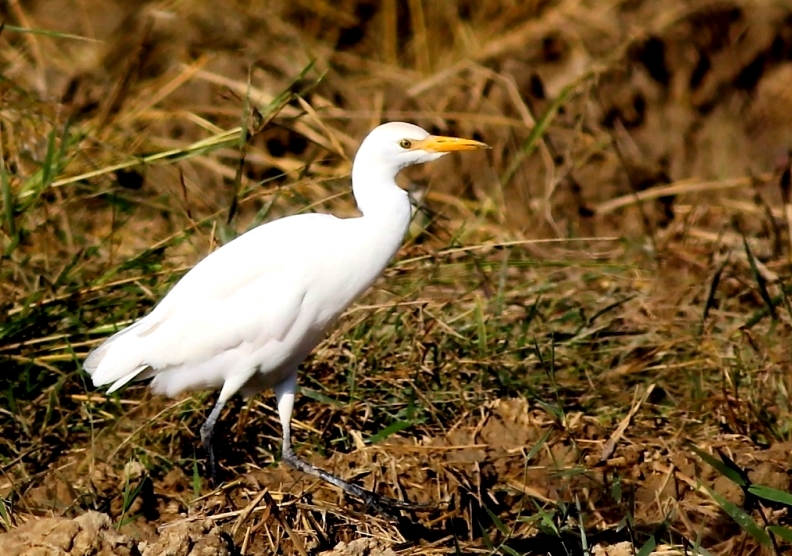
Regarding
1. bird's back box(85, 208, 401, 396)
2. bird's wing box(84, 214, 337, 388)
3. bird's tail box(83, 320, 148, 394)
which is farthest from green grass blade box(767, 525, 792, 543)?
bird's tail box(83, 320, 148, 394)

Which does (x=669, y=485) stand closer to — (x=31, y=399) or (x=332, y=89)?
(x=31, y=399)

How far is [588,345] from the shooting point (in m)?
4.34

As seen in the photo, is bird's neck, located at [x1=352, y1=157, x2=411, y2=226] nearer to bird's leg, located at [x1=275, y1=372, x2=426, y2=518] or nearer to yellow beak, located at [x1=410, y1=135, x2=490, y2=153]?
yellow beak, located at [x1=410, y1=135, x2=490, y2=153]

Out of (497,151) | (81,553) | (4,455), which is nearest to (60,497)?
(4,455)

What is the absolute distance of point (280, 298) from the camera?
3.39 meters

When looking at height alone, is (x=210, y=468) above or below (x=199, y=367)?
below

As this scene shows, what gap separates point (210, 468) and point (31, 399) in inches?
26.9

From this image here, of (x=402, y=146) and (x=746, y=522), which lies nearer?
(x=746, y=522)

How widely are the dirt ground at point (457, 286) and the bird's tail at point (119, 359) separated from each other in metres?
0.27

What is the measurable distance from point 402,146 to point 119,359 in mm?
901

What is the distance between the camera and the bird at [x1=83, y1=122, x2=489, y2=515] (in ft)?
11.0

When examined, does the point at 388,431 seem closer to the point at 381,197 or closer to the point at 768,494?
the point at 381,197

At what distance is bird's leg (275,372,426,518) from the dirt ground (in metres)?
0.06

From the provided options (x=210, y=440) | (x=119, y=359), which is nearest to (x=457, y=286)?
(x=210, y=440)
